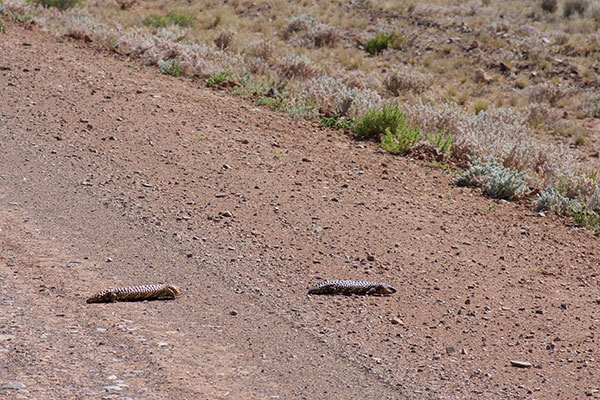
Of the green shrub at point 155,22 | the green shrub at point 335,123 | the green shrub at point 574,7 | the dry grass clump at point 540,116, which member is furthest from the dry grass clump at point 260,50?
the green shrub at point 574,7

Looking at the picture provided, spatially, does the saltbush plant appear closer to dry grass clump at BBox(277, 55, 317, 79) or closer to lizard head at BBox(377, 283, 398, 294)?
lizard head at BBox(377, 283, 398, 294)

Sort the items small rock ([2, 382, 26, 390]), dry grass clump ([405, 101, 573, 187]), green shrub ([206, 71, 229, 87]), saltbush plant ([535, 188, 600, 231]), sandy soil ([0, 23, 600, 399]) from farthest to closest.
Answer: green shrub ([206, 71, 229, 87]) → dry grass clump ([405, 101, 573, 187]) → saltbush plant ([535, 188, 600, 231]) → sandy soil ([0, 23, 600, 399]) → small rock ([2, 382, 26, 390])

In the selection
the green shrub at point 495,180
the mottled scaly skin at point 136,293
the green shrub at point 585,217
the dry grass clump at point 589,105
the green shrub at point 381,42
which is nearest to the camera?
the mottled scaly skin at point 136,293

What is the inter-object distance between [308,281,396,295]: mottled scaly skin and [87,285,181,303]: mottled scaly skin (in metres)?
1.00

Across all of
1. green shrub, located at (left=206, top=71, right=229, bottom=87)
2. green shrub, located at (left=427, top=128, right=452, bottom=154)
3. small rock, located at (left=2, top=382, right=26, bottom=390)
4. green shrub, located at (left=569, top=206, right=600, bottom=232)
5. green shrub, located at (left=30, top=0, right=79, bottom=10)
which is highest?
green shrub, located at (left=30, top=0, right=79, bottom=10)

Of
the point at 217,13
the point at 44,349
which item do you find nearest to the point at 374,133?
the point at 44,349

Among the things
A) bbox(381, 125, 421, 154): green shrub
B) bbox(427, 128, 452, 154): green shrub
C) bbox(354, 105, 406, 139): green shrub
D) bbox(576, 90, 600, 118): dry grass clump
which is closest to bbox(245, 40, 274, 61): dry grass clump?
bbox(354, 105, 406, 139): green shrub

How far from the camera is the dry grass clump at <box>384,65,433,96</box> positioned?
42.6ft

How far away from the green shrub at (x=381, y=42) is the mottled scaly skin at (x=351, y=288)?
12.1 meters

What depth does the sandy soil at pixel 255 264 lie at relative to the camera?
3.92 meters

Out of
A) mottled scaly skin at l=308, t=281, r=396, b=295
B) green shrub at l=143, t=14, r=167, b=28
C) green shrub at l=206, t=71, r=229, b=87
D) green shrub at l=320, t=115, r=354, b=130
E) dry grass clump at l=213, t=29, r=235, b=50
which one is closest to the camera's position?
mottled scaly skin at l=308, t=281, r=396, b=295

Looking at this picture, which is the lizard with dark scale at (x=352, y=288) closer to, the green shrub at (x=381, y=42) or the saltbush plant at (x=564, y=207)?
the saltbush plant at (x=564, y=207)

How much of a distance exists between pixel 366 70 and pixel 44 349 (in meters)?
11.6

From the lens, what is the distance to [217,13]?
17672mm
